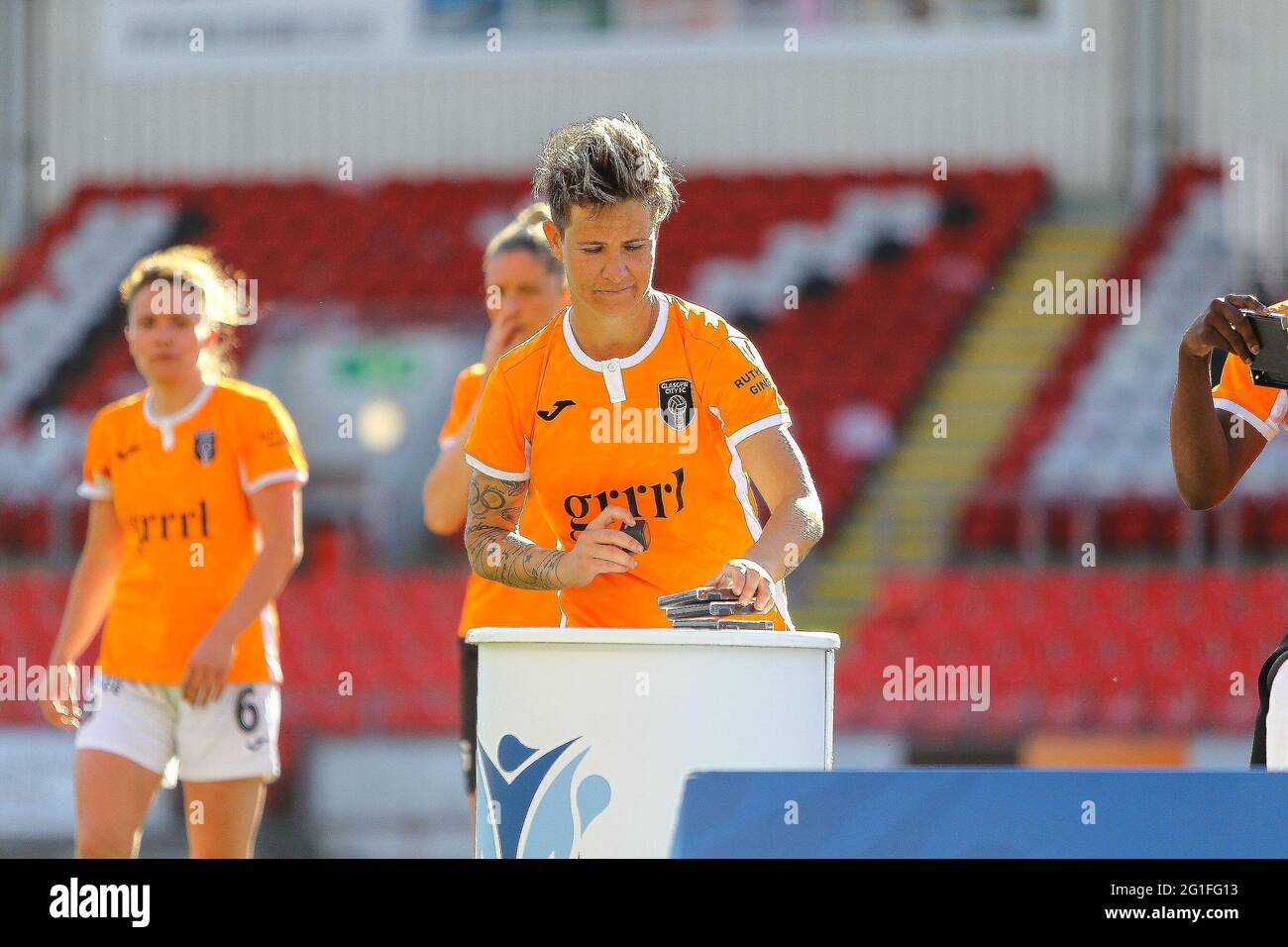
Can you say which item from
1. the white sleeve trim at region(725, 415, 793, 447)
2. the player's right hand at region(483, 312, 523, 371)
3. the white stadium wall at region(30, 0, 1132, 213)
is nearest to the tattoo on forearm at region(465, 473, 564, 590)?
the white sleeve trim at region(725, 415, 793, 447)

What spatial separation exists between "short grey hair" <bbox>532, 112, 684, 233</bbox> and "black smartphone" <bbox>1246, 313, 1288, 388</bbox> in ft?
3.24

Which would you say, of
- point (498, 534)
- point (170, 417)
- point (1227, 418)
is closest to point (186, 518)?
point (170, 417)

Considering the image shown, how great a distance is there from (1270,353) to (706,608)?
1.00m

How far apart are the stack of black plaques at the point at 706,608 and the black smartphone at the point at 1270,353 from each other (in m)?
0.90

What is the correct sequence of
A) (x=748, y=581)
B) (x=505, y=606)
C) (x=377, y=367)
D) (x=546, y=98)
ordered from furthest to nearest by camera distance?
(x=546, y=98) → (x=377, y=367) → (x=505, y=606) → (x=748, y=581)

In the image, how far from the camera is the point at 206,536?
15.9 ft

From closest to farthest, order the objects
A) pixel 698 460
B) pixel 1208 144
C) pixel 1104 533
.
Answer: pixel 698 460
pixel 1104 533
pixel 1208 144

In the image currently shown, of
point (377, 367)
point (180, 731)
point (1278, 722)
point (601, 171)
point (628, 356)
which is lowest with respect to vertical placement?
point (180, 731)

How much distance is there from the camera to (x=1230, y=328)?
Result: 3332mm

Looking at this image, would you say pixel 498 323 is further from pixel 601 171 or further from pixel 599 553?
pixel 599 553
